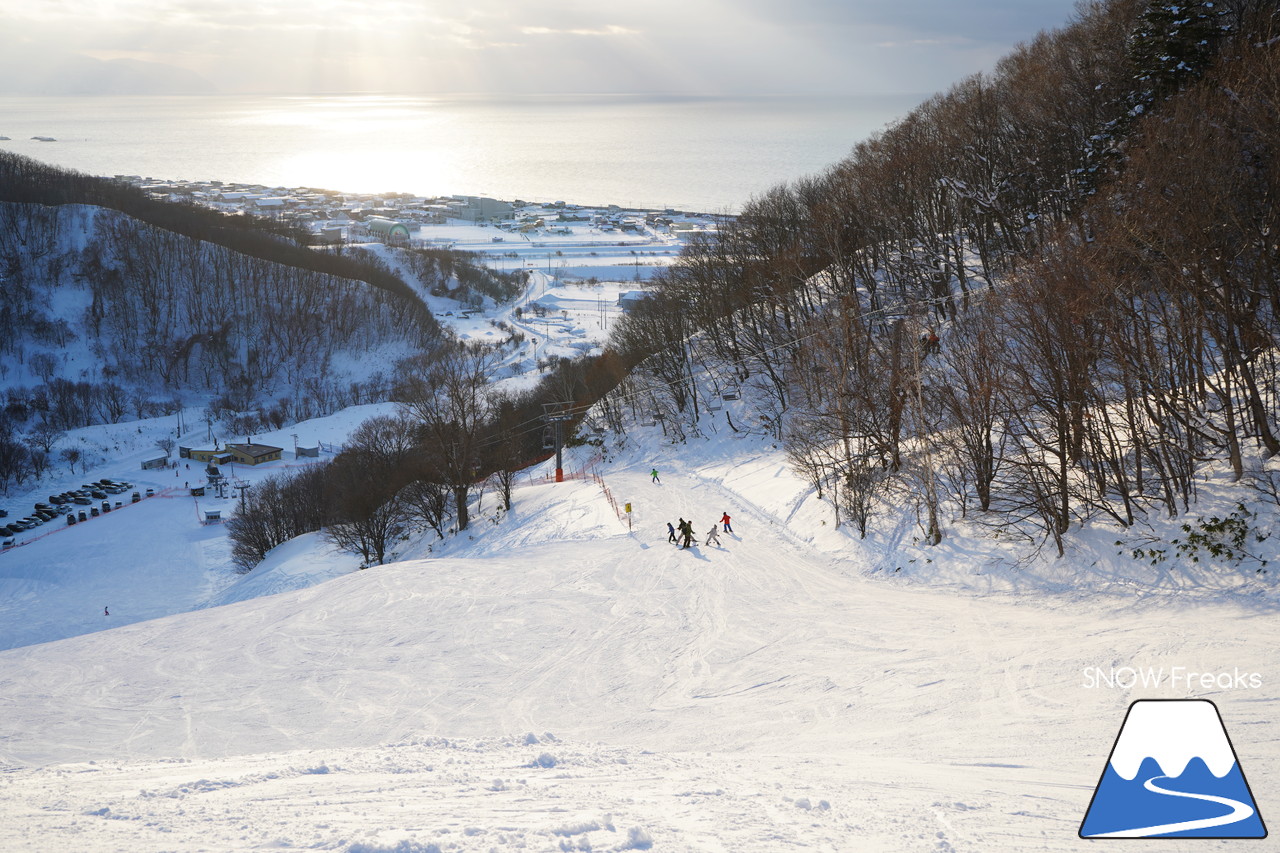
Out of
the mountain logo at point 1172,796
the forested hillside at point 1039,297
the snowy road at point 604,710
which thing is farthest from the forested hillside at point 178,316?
the mountain logo at point 1172,796

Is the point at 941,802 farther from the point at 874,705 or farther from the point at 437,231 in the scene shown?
the point at 437,231

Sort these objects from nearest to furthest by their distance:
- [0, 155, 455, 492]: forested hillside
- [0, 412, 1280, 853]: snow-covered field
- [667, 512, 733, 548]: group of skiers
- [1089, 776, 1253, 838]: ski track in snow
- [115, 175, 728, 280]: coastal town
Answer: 1. [1089, 776, 1253, 838]: ski track in snow
2. [0, 412, 1280, 853]: snow-covered field
3. [667, 512, 733, 548]: group of skiers
4. [0, 155, 455, 492]: forested hillside
5. [115, 175, 728, 280]: coastal town

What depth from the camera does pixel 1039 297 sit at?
795 inches

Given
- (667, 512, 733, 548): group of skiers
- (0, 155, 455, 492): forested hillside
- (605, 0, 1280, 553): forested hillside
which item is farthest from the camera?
(0, 155, 455, 492): forested hillside

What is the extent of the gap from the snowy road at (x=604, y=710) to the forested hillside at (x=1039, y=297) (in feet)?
14.2

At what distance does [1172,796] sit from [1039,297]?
1421 cm

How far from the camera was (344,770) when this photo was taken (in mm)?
11867

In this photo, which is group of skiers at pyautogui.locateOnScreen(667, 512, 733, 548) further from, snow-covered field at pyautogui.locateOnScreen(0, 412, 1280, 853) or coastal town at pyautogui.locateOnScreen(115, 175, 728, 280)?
coastal town at pyautogui.locateOnScreen(115, 175, 728, 280)

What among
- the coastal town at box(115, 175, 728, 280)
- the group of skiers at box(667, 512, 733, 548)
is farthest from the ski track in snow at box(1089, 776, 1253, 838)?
the coastal town at box(115, 175, 728, 280)

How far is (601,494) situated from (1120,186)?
21862 millimetres

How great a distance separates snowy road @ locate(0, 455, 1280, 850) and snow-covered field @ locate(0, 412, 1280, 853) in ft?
0.22

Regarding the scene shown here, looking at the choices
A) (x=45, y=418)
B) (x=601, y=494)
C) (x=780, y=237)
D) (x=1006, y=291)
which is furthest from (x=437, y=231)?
(x=1006, y=291)

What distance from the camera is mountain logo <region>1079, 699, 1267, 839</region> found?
28.2 feet

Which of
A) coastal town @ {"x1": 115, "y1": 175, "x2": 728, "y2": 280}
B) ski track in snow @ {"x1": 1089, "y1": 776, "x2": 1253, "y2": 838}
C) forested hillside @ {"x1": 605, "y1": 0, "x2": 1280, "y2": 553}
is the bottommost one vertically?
ski track in snow @ {"x1": 1089, "y1": 776, "x2": 1253, "y2": 838}
